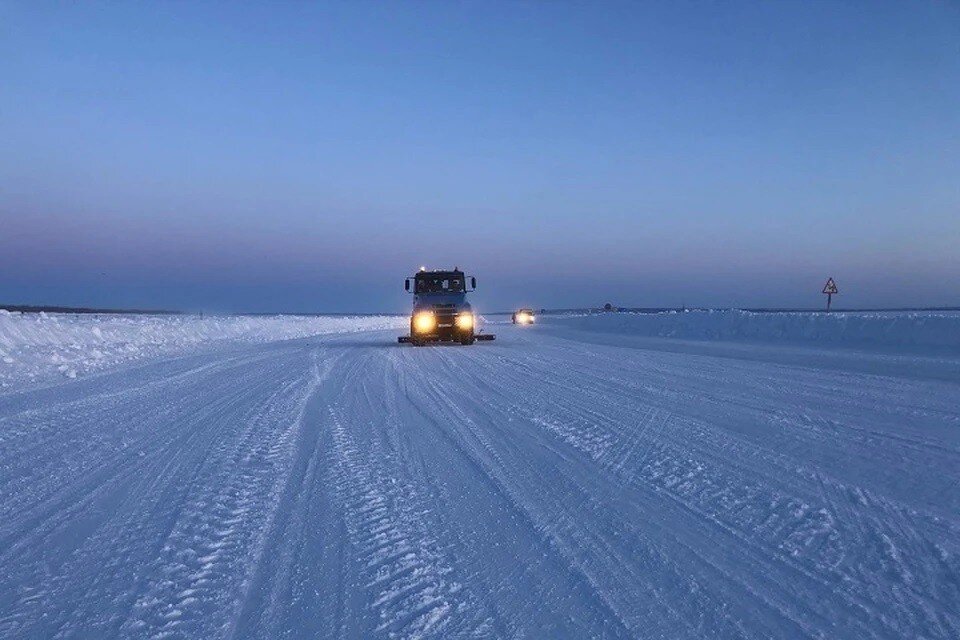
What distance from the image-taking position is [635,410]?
958 cm

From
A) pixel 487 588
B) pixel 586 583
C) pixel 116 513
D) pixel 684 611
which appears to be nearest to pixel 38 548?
pixel 116 513

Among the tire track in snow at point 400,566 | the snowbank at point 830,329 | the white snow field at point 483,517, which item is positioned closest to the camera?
the tire track in snow at point 400,566

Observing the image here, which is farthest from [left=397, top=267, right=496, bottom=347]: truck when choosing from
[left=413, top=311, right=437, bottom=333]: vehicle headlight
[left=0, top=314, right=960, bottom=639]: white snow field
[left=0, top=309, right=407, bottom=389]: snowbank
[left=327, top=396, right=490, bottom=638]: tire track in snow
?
[left=327, top=396, right=490, bottom=638]: tire track in snow

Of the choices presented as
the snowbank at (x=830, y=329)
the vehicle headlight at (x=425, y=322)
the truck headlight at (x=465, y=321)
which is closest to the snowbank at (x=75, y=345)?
the vehicle headlight at (x=425, y=322)

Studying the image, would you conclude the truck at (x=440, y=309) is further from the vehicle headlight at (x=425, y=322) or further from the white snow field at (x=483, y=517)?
the white snow field at (x=483, y=517)

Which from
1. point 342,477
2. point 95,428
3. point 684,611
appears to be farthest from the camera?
point 95,428

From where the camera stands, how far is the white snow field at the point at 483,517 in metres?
3.35

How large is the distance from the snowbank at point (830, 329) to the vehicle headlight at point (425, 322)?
12.8 m

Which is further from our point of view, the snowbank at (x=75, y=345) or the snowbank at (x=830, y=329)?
the snowbank at (x=830, y=329)

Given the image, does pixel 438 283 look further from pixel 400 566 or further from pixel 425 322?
pixel 400 566

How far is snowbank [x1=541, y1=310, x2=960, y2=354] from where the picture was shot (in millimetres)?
21312

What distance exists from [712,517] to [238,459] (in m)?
4.45

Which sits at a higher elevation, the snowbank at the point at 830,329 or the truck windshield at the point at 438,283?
the truck windshield at the point at 438,283

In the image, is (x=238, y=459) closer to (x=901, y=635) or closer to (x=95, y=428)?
(x=95, y=428)
